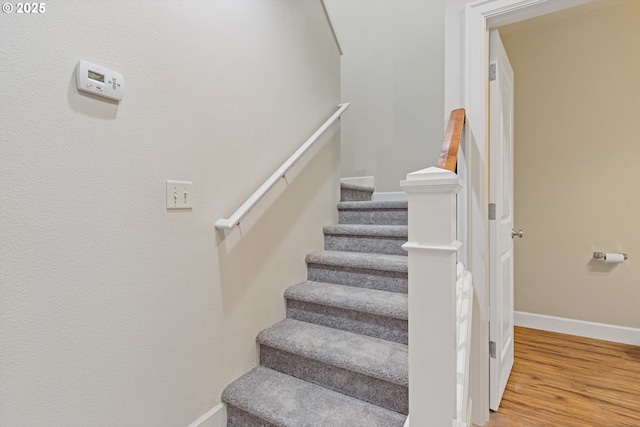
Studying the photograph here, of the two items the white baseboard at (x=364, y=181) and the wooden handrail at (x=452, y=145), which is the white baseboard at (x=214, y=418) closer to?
the wooden handrail at (x=452, y=145)

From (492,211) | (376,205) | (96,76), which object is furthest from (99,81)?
(492,211)

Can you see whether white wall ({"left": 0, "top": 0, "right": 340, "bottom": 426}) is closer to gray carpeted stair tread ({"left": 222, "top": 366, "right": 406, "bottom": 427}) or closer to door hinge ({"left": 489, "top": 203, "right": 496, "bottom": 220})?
gray carpeted stair tread ({"left": 222, "top": 366, "right": 406, "bottom": 427})

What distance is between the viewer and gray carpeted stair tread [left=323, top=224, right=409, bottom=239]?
2057 mm

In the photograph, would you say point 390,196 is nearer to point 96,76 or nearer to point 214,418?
point 214,418

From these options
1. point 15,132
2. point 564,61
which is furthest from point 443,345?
point 564,61

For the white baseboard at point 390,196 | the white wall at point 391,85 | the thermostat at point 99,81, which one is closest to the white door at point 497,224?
the white wall at point 391,85

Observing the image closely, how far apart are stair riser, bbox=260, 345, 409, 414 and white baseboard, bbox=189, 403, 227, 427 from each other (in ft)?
0.98

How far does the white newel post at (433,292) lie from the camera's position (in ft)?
2.60

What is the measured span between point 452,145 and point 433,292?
27.2 inches

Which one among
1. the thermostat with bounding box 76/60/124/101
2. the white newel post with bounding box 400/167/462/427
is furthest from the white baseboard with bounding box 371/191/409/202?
the thermostat with bounding box 76/60/124/101

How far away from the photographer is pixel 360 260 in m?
1.96

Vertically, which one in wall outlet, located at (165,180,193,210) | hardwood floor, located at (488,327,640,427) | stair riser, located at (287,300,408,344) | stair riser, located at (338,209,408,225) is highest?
wall outlet, located at (165,180,193,210)

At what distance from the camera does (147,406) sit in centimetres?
119

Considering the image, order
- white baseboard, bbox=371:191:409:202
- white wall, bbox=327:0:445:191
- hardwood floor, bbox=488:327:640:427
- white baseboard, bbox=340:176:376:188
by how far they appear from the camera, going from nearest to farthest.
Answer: hardwood floor, bbox=488:327:640:427 < white wall, bbox=327:0:445:191 < white baseboard, bbox=371:191:409:202 < white baseboard, bbox=340:176:376:188
